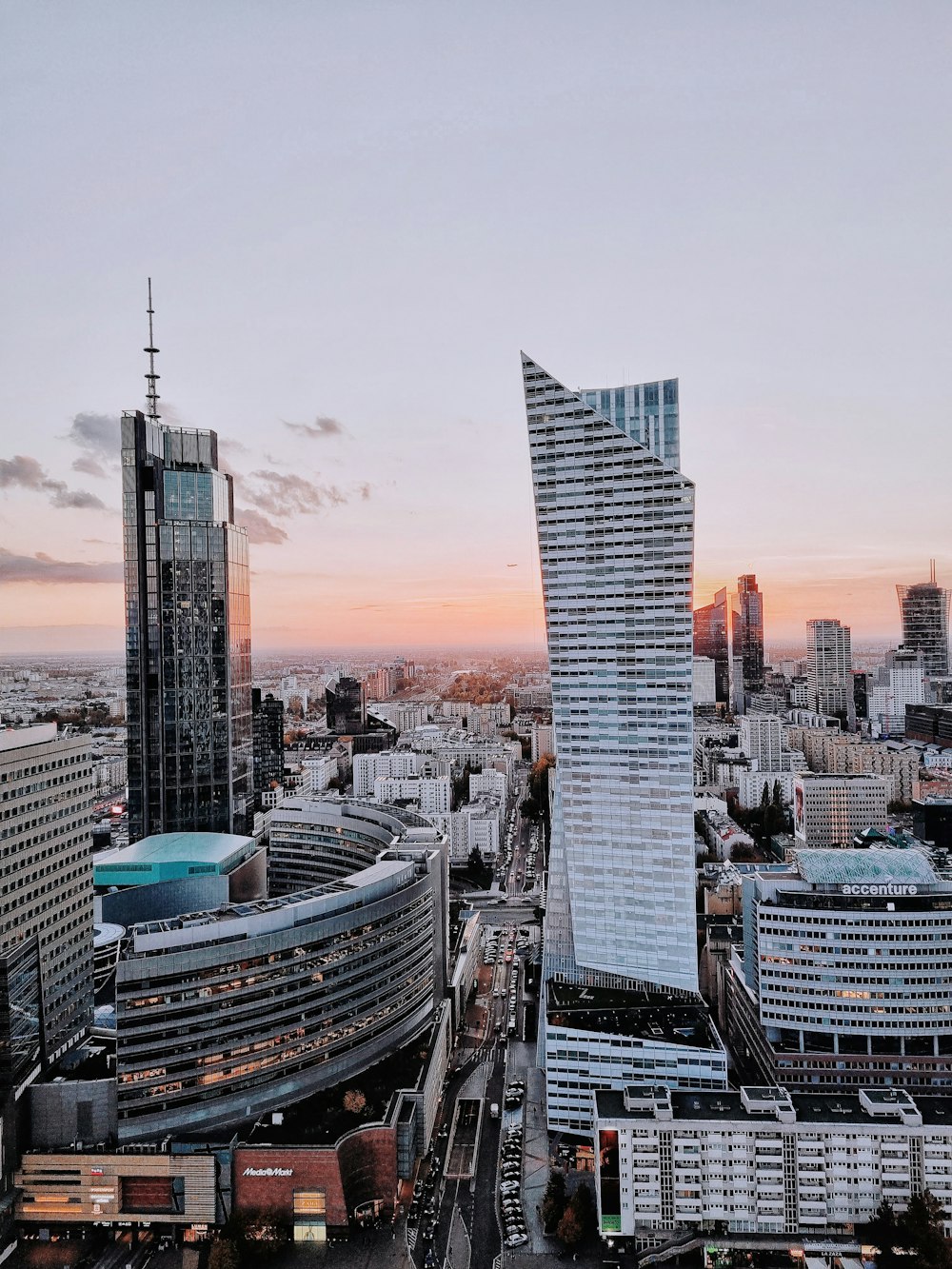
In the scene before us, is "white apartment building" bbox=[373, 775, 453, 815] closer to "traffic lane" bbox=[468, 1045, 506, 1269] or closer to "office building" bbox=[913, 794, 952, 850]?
"office building" bbox=[913, 794, 952, 850]

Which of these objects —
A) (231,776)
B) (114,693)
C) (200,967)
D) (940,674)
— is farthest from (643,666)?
(940,674)

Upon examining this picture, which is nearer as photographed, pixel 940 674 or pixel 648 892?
pixel 648 892

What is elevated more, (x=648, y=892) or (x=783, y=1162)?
(x=648, y=892)

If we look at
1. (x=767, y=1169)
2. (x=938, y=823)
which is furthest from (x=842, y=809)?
(x=767, y=1169)

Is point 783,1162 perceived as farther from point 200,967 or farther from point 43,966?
point 43,966

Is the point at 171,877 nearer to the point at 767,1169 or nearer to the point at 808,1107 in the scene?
the point at 767,1169
